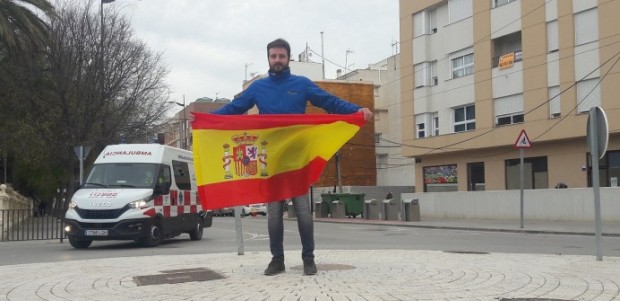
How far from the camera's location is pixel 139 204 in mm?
13945

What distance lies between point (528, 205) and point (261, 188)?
21.3 m

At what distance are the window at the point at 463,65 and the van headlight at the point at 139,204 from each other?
2335cm

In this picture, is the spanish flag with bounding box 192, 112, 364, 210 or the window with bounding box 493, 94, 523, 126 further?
the window with bounding box 493, 94, 523, 126

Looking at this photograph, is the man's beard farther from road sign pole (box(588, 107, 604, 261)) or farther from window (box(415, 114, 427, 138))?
window (box(415, 114, 427, 138))

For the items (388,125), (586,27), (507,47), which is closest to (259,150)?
(586,27)

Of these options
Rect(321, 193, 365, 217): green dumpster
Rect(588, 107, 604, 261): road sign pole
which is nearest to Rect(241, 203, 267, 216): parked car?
Rect(321, 193, 365, 217): green dumpster

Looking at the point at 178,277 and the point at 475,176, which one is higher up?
the point at 475,176

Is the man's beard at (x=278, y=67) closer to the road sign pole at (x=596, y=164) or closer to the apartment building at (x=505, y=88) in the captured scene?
the road sign pole at (x=596, y=164)

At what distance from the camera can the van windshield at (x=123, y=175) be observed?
47.6 ft

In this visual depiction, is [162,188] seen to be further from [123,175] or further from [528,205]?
[528,205]

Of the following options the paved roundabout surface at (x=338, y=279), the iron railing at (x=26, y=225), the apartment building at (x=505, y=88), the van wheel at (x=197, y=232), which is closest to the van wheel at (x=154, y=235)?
the van wheel at (x=197, y=232)

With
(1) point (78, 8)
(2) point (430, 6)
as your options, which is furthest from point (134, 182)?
(2) point (430, 6)

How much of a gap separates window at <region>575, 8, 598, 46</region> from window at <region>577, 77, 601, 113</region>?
1.72 m

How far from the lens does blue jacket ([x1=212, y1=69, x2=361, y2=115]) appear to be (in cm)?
689
